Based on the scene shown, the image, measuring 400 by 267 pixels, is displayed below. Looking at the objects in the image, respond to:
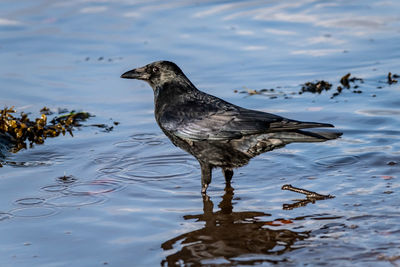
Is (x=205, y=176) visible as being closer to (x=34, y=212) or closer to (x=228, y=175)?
(x=228, y=175)

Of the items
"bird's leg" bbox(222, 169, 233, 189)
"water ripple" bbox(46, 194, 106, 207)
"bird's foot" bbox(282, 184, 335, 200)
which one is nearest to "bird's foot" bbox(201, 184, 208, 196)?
"bird's leg" bbox(222, 169, 233, 189)

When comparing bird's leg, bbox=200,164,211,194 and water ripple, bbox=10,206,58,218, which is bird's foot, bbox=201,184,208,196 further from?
water ripple, bbox=10,206,58,218

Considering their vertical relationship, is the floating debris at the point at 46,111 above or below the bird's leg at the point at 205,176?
above

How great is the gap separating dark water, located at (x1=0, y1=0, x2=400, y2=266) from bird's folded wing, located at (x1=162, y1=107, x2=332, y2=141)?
505 mm

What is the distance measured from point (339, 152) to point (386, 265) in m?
2.77

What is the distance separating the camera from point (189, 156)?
7.58 metres

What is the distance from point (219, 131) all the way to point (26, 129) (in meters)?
2.87

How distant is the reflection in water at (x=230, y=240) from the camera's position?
195 inches

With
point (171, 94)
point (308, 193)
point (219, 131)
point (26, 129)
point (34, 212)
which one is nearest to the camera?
point (34, 212)

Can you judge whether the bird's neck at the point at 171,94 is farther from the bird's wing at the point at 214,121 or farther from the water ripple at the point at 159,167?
the water ripple at the point at 159,167

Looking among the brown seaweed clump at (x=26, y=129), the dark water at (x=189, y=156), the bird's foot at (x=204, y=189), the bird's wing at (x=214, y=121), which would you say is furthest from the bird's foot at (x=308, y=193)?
the brown seaweed clump at (x=26, y=129)

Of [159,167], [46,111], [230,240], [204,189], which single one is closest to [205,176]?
[204,189]

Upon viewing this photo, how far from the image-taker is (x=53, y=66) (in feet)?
36.2

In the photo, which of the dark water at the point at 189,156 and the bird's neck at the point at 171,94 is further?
the bird's neck at the point at 171,94
